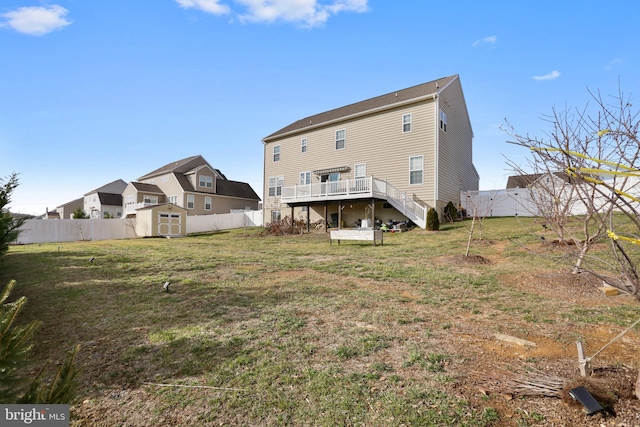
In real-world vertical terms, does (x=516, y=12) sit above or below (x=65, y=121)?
above

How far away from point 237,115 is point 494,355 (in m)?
13.3

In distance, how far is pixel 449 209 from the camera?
17844 mm

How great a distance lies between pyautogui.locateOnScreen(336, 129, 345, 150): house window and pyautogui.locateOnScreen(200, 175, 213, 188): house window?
17484 millimetres

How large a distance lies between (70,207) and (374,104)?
4709 cm

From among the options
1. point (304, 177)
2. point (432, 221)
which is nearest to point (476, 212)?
point (432, 221)

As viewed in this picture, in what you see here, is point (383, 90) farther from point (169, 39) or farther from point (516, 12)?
point (169, 39)

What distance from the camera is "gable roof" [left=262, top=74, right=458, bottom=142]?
18328 millimetres

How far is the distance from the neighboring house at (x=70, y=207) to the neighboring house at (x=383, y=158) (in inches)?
1478

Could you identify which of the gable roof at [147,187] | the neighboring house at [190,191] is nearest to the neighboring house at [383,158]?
the neighboring house at [190,191]

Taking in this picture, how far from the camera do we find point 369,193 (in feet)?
54.1

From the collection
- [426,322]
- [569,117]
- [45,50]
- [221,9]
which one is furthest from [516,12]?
[45,50]

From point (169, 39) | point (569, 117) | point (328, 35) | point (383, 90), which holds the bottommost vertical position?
point (569, 117)

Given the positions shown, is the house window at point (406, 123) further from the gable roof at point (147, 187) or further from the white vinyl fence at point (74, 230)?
the gable roof at point (147, 187)

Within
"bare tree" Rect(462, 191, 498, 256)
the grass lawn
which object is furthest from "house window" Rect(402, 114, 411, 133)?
the grass lawn
